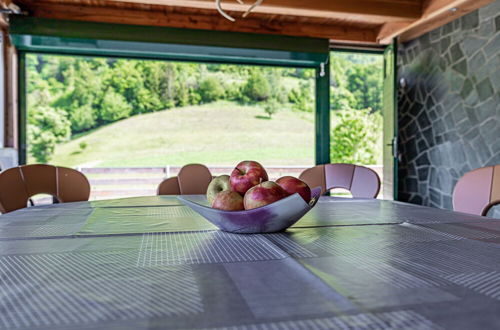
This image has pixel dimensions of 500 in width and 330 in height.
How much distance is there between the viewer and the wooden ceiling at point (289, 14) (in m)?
3.53

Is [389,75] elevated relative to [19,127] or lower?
elevated

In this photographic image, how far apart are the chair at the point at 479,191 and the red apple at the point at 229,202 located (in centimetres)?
104

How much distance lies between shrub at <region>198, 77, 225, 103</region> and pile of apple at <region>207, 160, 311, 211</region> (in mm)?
8727

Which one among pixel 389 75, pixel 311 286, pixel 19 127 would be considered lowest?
pixel 311 286

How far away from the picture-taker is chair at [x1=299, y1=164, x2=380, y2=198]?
2.15 m

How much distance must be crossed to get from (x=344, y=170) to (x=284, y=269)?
1.67m

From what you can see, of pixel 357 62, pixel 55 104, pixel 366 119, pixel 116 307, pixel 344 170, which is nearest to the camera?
pixel 116 307

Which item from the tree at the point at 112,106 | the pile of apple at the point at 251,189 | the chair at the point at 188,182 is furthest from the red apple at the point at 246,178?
the tree at the point at 112,106

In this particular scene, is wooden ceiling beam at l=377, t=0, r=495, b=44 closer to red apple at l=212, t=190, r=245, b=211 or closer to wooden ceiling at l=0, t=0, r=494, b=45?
wooden ceiling at l=0, t=0, r=494, b=45

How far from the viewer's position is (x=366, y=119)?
579cm

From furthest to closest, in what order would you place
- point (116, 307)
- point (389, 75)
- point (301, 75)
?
point (301, 75) < point (389, 75) < point (116, 307)

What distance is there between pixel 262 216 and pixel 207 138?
9440mm

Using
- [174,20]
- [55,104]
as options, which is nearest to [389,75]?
[174,20]

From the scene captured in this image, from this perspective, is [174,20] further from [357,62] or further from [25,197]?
[25,197]
